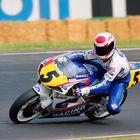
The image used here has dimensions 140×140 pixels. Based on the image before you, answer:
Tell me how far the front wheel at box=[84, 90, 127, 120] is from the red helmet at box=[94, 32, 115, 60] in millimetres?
666

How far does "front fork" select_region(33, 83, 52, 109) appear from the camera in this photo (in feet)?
33.0

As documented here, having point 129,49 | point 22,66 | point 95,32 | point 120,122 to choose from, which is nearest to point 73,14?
point 95,32

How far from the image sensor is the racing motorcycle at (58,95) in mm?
10031

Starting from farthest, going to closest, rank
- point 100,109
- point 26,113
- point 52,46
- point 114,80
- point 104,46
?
point 52,46
point 100,109
point 114,80
point 26,113
point 104,46

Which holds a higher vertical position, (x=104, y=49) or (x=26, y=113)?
(x=104, y=49)

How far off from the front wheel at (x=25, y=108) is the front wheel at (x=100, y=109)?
2.89ft

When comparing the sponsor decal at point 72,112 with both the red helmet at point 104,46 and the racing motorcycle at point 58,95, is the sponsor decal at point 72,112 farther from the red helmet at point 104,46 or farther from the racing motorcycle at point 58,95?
the red helmet at point 104,46

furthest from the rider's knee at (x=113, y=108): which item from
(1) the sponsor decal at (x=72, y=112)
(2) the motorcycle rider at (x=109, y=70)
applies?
(1) the sponsor decal at (x=72, y=112)

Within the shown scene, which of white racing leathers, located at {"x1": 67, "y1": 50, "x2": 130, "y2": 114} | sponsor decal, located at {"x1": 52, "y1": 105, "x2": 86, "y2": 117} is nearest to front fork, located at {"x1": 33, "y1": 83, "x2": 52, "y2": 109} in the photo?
sponsor decal, located at {"x1": 52, "y1": 105, "x2": 86, "y2": 117}

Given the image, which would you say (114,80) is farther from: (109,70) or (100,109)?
(100,109)

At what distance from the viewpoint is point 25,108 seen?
399 inches

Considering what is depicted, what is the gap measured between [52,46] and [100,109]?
9483mm

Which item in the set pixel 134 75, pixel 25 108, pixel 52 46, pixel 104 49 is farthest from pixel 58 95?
pixel 52 46

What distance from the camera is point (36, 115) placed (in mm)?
10328
